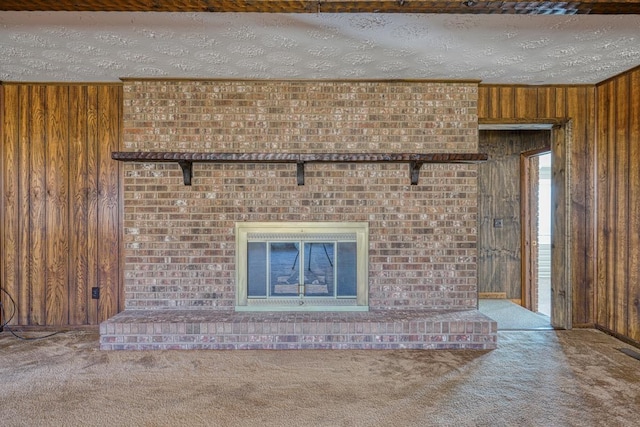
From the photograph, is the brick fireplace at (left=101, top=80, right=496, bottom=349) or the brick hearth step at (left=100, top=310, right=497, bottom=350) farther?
the brick fireplace at (left=101, top=80, right=496, bottom=349)

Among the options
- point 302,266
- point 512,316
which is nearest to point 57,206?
point 302,266

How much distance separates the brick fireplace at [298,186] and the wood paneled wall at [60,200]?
0.84 feet

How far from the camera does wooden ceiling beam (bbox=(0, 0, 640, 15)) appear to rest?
176 cm

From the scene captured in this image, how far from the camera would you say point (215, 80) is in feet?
10.5

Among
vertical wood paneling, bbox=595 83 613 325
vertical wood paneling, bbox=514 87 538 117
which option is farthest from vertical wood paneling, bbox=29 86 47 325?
vertical wood paneling, bbox=595 83 613 325

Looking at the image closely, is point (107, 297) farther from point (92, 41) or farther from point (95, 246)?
point (92, 41)

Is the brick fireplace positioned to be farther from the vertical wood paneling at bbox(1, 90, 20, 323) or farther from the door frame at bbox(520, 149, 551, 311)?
the door frame at bbox(520, 149, 551, 311)

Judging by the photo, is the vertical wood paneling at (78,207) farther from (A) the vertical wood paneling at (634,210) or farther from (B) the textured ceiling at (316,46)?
(A) the vertical wood paneling at (634,210)

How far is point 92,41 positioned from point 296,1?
1593 millimetres

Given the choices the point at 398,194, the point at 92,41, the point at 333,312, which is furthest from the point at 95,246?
the point at 398,194

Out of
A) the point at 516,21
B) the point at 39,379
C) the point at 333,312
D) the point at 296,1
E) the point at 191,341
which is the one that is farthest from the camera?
the point at 333,312

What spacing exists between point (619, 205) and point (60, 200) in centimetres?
467

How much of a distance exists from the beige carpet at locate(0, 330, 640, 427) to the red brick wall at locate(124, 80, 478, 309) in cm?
61

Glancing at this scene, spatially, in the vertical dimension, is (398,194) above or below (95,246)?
above
